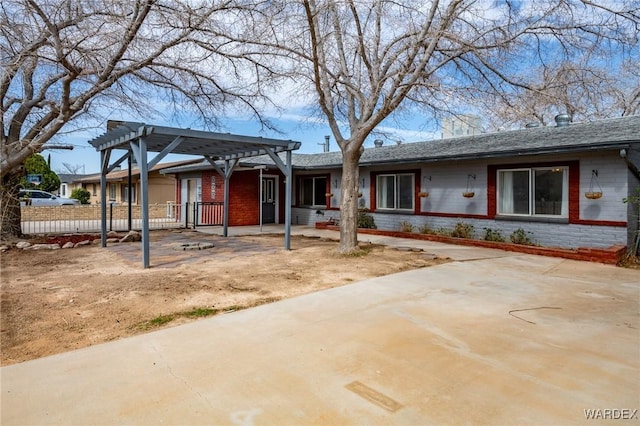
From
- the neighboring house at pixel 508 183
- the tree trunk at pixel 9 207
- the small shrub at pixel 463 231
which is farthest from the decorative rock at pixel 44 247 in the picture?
the small shrub at pixel 463 231

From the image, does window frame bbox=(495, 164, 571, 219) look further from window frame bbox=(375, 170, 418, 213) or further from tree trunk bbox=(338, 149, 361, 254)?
tree trunk bbox=(338, 149, 361, 254)

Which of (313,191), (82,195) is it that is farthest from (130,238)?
(82,195)

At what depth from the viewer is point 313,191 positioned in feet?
55.4

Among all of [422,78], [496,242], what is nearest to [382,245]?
[496,242]

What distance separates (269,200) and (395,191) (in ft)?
20.2

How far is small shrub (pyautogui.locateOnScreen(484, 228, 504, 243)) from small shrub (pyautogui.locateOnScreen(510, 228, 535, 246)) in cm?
34

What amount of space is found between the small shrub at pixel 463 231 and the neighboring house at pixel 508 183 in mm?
192

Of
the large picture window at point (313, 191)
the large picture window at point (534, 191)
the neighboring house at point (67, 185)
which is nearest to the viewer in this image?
the large picture window at point (534, 191)

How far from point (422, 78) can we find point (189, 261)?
20.4 ft

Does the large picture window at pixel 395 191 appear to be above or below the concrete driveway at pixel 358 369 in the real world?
above

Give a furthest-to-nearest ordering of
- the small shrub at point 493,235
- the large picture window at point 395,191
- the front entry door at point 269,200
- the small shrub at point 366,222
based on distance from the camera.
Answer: the front entry door at point 269,200 < the small shrub at point 366,222 < the large picture window at point 395,191 < the small shrub at point 493,235

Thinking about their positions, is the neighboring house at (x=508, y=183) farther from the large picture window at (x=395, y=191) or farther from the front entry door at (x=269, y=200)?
the front entry door at (x=269, y=200)

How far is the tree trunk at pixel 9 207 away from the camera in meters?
10.1

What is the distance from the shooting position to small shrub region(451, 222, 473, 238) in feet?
37.1
